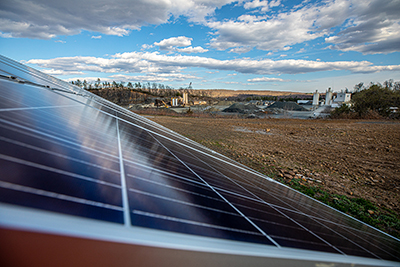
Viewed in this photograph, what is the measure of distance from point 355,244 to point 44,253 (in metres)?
3.69

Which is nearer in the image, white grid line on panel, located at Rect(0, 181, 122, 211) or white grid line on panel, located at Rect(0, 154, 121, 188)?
white grid line on panel, located at Rect(0, 181, 122, 211)

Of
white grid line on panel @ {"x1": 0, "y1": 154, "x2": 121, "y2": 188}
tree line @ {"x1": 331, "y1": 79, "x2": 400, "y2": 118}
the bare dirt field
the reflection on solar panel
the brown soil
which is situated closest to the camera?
the reflection on solar panel

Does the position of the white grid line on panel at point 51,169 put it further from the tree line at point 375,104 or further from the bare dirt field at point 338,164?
the tree line at point 375,104

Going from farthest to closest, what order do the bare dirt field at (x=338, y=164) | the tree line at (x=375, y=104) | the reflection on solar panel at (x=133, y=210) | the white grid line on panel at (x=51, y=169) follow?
1. the tree line at (x=375, y=104)
2. the bare dirt field at (x=338, y=164)
3. the white grid line on panel at (x=51, y=169)
4. the reflection on solar panel at (x=133, y=210)

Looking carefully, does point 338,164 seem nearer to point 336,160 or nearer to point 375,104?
point 336,160

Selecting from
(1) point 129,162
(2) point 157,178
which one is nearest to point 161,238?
(2) point 157,178

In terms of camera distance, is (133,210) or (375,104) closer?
(133,210)

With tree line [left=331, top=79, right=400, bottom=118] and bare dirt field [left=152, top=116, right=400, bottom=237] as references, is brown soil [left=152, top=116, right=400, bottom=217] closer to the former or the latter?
bare dirt field [left=152, top=116, right=400, bottom=237]

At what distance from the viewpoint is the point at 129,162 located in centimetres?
237

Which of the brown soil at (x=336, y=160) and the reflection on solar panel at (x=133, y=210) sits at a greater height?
the reflection on solar panel at (x=133, y=210)

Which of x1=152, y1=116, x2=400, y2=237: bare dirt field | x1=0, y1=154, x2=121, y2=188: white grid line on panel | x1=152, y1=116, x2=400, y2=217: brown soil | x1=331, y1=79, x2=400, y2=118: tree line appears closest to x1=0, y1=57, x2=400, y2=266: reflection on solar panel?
x1=0, y1=154, x2=121, y2=188: white grid line on panel

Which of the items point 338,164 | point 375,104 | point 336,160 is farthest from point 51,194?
point 375,104

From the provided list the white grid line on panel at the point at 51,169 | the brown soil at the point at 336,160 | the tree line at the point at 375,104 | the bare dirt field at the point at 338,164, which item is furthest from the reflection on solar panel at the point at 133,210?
the tree line at the point at 375,104

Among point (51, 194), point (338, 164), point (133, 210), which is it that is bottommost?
point (338, 164)
